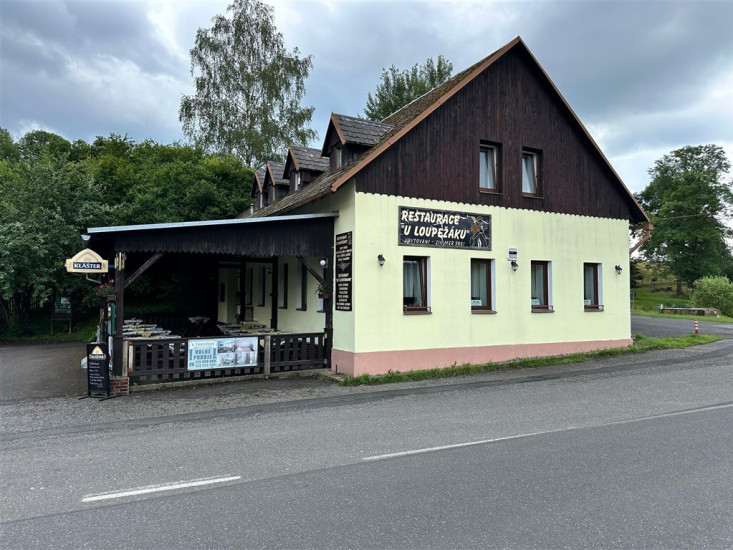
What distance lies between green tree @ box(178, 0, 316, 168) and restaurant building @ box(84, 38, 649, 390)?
49.1 ft

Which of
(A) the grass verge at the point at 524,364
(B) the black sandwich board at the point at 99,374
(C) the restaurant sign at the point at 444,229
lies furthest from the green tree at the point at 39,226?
(A) the grass verge at the point at 524,364

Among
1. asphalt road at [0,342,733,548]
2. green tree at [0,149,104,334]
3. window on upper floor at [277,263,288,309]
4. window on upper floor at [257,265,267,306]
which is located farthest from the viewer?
window on upper floor at [257,265,267,306]

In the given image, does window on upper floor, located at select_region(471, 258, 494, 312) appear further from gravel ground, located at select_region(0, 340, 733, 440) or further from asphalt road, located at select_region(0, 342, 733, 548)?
asphalt road, located at select_region(0, 342, 733, 548)

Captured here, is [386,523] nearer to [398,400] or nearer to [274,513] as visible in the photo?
[274,513]

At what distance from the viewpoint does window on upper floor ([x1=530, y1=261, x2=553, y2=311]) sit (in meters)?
14.4

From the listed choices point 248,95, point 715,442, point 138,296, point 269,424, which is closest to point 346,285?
point 269,424

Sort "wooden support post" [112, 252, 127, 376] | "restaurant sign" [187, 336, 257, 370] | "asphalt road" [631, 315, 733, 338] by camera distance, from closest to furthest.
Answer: "wooden support post" [112, 252, 127, 376] → "restaurant sign" [187, 336, 257, 370] → "asphalt road" [631, 315, 733, 338]

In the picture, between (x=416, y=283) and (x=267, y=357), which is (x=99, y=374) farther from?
(x=416, y=283)

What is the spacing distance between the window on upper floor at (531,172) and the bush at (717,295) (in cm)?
2987

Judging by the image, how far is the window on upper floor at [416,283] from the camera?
12438 mm

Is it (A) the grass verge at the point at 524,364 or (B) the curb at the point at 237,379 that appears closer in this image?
(B) the curb at the point at 237,379


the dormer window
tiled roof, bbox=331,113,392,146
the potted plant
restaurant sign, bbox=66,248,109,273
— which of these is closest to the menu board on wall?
the potted plant

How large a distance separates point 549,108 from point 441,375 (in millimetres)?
8866

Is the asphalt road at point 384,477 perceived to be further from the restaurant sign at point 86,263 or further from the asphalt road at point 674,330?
the asphalt road at point 674,330
